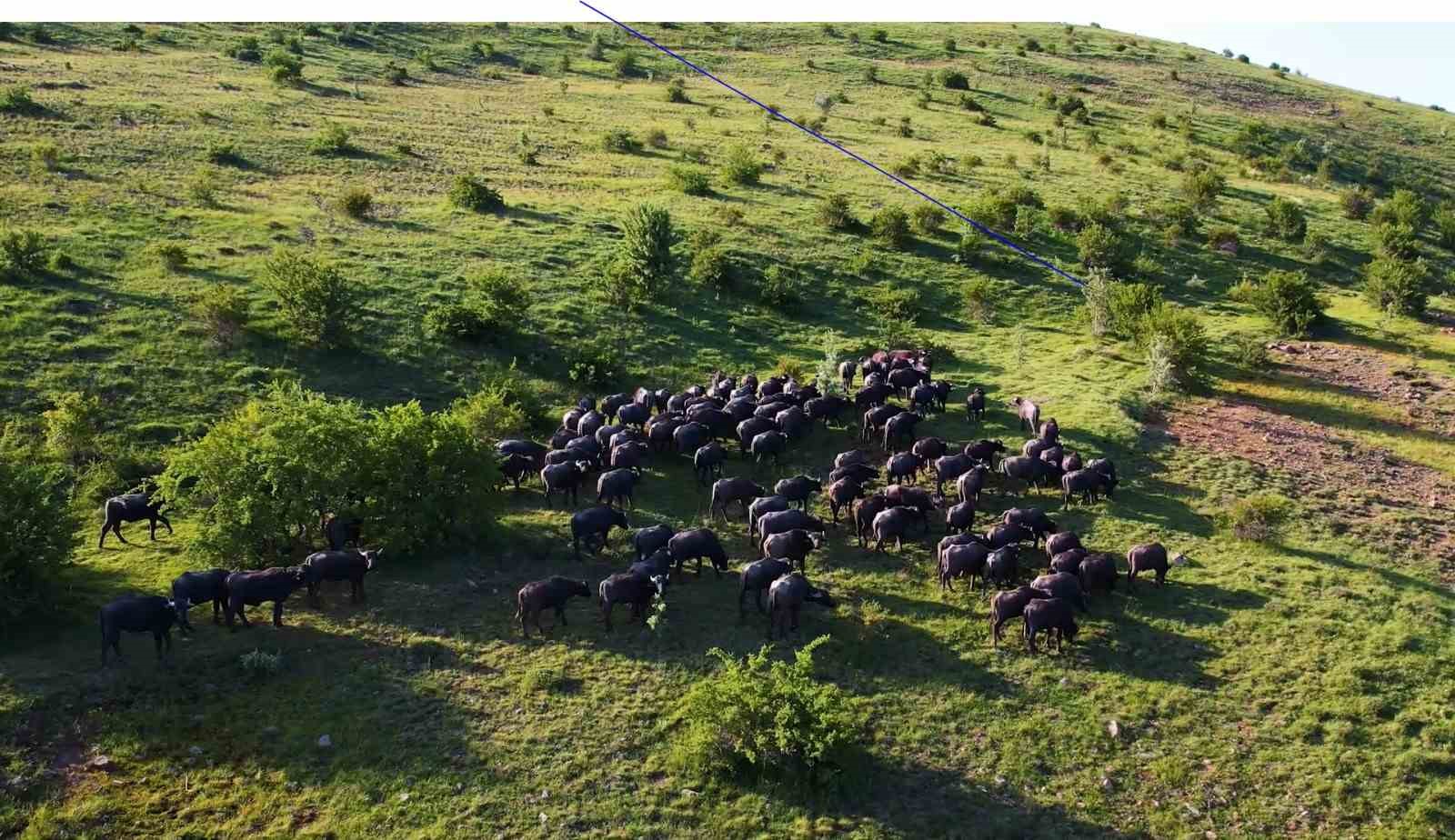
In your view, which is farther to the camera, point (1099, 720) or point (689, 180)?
point (689, 180)

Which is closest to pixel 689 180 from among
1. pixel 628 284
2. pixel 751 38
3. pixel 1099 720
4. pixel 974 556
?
pixel 628 284

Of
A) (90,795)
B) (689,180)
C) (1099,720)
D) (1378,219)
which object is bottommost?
(90,795)

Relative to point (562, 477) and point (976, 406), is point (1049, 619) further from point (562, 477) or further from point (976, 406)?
point (976, 406)

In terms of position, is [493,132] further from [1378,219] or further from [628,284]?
[1378,219]

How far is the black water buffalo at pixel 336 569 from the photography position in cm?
1494

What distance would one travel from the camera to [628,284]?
3066cm

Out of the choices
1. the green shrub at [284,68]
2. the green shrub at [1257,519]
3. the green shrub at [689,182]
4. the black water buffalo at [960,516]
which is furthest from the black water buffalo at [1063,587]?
the green shrub at [284,68]

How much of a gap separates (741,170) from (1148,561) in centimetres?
3166

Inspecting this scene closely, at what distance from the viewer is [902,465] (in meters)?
19.8

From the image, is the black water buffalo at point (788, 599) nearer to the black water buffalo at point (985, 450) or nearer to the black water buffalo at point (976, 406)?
the black water buffalo at point (985, 450)

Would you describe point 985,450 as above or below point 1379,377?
below

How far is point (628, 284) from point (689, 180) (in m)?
12.5

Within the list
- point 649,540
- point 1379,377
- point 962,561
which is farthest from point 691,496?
point 1379,377

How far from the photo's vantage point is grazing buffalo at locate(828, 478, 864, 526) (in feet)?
60.1
